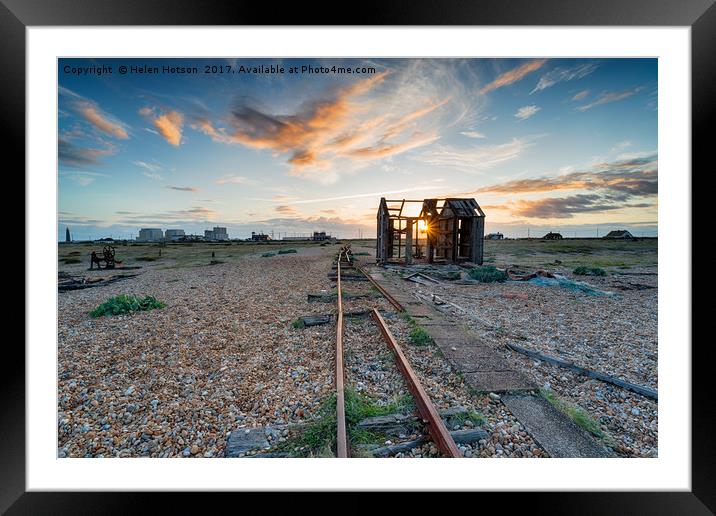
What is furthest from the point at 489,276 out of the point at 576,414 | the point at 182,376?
the point at 182,376

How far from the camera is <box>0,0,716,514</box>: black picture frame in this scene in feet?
7.43

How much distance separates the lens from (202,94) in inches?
201

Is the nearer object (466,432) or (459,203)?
(466,432)

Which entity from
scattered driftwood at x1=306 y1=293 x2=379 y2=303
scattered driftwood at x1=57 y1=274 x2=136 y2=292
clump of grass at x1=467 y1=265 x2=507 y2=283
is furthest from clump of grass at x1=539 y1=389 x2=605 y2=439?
scattered driftwood at x1=57 y1=274 x2=136 y2=292

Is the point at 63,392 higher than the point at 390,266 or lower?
lower

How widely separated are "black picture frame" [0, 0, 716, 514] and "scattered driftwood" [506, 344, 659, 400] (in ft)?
3.63

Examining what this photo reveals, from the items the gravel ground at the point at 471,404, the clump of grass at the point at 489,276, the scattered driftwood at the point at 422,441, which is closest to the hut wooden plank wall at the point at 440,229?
the clump of grass at the point at 489,276

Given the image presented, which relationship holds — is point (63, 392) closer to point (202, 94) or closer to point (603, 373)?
point (202, 94)

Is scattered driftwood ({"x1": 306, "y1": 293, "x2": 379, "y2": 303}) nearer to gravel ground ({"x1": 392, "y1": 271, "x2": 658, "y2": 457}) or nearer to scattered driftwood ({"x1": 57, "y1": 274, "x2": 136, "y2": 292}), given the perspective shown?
gravel ground ({"x1": 392, "y1": 271, "x2": 658, "y2": 457})

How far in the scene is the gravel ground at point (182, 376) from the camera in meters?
2.84

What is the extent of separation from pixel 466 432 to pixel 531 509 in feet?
2.03

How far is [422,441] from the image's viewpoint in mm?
2562
